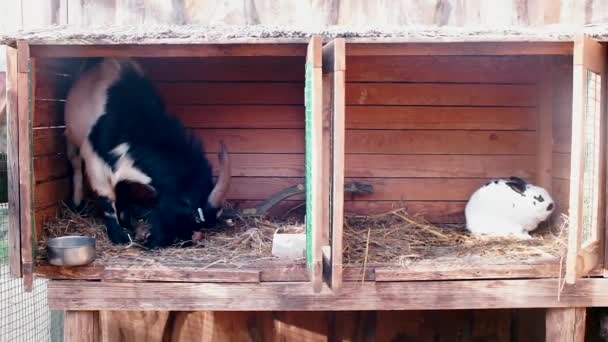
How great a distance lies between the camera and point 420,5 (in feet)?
13.8

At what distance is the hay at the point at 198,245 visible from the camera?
357 cm

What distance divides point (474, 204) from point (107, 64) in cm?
259

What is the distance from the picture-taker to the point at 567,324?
360 centimetres

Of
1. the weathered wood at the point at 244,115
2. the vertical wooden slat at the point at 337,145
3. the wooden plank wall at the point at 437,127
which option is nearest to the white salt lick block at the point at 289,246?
the vertical wooden slat at the point at 337,145

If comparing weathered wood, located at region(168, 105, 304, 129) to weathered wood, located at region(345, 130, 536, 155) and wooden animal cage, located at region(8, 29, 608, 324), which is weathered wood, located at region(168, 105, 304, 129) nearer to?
wooden animal cage, located at region(8, 29, 608, 324)

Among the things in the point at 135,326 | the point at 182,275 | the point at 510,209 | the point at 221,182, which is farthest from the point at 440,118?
the point at 135,326

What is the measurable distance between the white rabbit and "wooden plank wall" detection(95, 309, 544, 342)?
0.54m

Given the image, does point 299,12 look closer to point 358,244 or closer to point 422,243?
point 358,244

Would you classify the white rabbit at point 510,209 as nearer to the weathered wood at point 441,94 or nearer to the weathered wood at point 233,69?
the weathered wood at point 441,94

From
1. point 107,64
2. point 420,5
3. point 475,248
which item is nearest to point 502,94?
point 420,5

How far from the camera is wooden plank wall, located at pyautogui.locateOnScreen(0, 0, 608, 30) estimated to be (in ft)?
13.6

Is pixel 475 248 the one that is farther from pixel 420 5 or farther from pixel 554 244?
pixel 420 5

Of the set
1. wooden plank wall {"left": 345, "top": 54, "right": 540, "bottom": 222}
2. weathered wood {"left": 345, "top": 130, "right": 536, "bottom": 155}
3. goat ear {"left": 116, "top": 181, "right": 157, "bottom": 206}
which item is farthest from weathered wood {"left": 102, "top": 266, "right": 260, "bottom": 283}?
weathered wood {"left": 345, "top": 130, "right": 536, "bottom": 155}

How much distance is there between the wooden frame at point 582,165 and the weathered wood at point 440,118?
3.47ft
